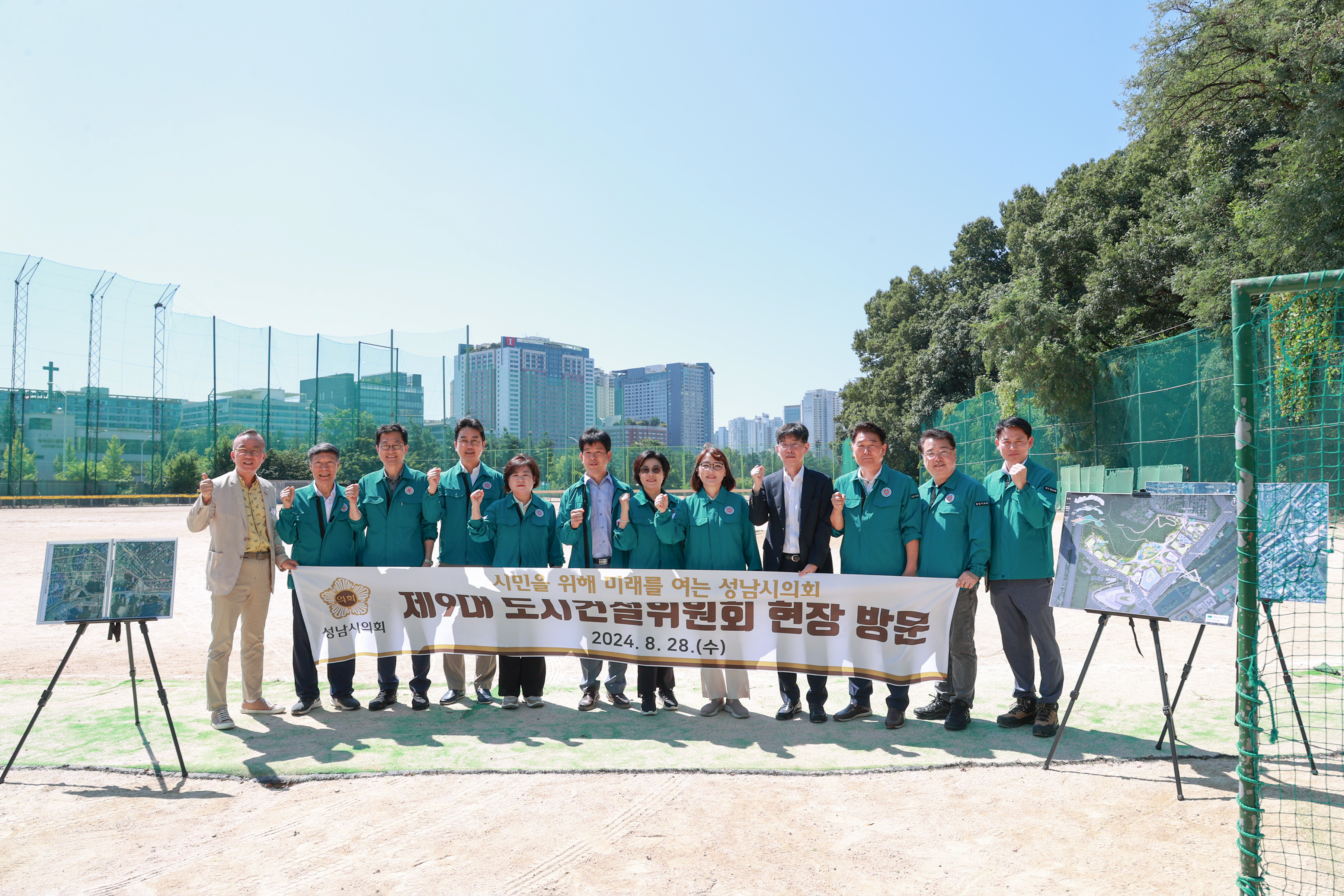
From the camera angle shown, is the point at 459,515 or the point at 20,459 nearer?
the point at 459,515

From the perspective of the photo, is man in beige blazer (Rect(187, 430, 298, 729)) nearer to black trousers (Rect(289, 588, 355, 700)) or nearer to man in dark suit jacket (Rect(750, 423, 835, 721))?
black trousers (Rect(289, 588, 355, 700))

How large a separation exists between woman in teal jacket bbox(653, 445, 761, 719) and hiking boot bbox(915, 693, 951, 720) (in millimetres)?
1089

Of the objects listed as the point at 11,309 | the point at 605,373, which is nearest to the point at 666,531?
the point at 11,309

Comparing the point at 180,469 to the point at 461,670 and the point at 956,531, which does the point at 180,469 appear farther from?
the point at 956,531

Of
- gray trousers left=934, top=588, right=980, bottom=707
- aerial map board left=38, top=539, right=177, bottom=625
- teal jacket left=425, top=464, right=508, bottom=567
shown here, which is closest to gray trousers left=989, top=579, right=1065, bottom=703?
gray trousers left=934, top=588, right=980, bottom=707

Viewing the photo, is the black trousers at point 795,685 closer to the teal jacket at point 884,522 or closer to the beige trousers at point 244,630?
the teal jacket at point 884,522

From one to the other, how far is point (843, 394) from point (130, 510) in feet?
103

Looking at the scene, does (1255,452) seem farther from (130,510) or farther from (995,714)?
(130,510)

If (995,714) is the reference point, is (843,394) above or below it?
above

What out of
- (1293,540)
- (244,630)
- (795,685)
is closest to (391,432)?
(244,630)

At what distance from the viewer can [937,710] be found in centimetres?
496

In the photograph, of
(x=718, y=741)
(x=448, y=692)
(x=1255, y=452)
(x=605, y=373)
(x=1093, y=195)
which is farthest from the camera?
(x=605, y=373)

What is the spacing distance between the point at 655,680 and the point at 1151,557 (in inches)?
117

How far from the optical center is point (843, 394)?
131 feet
